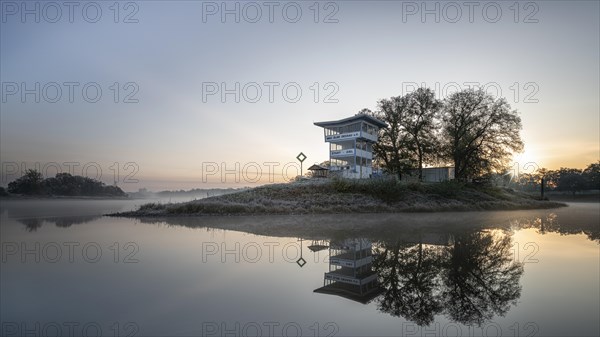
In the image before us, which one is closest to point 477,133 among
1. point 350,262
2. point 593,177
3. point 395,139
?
point 395,139

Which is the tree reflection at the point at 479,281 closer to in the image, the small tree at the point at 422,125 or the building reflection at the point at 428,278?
the building reflection at the point at 428,278

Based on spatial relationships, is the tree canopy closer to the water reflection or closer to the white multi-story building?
the white multi-story building

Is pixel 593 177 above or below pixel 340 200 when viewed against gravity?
above

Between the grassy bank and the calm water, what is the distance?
47.6 ft

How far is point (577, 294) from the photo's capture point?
6.13 metres

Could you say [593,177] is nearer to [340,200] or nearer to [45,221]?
[340,200]

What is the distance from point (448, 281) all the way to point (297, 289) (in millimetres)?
3295

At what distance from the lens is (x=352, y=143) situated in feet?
150

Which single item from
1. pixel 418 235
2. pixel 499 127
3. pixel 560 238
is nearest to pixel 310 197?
pixel 418 235

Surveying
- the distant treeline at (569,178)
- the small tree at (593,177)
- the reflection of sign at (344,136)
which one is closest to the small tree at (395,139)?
the reflection of sign at (344,136)

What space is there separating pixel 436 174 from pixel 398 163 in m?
8.02

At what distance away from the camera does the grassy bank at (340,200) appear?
26422 millimetres

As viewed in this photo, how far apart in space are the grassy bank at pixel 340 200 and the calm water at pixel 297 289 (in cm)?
1451

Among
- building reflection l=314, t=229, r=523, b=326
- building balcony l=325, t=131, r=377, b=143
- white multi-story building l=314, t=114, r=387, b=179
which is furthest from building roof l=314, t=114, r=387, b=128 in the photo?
building reflection l=314, t=229, r=523, b=326
